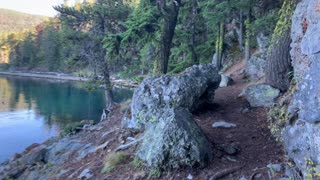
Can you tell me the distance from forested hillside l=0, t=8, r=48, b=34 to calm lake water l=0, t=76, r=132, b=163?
13560 centimetres

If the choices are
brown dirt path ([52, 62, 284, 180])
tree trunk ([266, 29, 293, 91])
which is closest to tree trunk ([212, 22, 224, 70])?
brown dirt path ([52, 62, 284, 180])

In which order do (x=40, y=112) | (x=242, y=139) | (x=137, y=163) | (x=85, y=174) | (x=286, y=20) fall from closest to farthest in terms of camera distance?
1. (x=137, y=163)
2. (x=242, y=139)
3. (x=85, y=174)
4. (x=286, y=20)
5. (x=40, y=112)

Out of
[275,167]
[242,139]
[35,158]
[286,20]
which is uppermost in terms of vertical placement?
[286,20]

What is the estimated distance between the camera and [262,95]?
706 cm

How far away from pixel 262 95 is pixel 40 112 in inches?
894

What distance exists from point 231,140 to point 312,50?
7.48ft

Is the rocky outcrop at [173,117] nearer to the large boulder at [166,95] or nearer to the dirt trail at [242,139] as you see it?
the large boulder at [166,95]

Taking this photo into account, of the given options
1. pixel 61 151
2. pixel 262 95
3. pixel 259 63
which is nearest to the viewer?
pixel 262 95

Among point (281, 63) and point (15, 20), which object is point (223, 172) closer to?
point (281, 63)

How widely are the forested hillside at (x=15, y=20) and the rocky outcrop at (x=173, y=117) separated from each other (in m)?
167

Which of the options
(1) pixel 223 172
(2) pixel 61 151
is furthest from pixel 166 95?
(2) pixel 61 151

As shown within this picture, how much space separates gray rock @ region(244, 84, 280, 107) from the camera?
6875 mm

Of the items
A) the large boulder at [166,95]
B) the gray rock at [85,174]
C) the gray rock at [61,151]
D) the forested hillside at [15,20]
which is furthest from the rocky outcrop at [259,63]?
the forested hillside at [15,20]

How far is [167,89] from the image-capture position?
669cm
